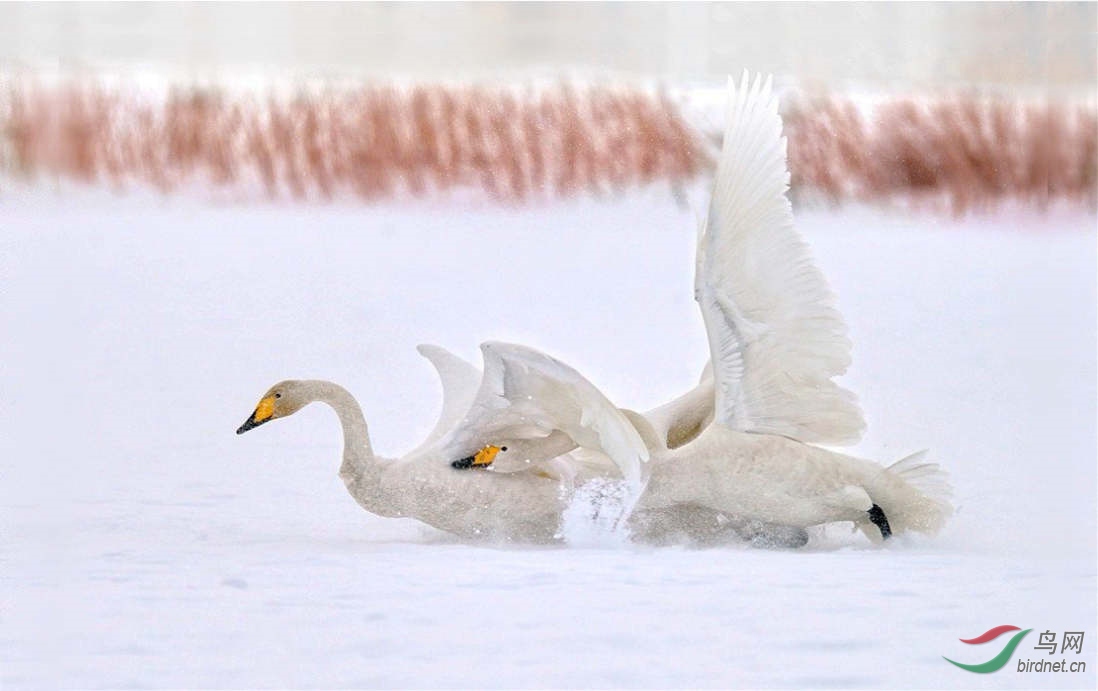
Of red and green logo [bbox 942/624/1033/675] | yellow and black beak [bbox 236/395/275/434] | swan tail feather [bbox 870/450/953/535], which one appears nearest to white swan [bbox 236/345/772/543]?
yellow and black beak [bbox 236/395/275/434]

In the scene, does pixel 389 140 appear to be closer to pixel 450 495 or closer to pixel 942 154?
pixel 942 154

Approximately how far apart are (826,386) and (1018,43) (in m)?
4.07

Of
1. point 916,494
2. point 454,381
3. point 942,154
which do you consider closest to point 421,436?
point 454,381

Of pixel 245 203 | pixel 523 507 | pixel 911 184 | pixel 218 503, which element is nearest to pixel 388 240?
pixel 245 203

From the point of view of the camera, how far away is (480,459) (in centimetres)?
273

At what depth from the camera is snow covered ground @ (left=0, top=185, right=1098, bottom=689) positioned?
2.31 m

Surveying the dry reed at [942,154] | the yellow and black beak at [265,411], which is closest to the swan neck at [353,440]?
the yellow and black beak at [265,411]

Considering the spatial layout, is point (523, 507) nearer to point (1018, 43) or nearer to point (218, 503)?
point (218, 503)

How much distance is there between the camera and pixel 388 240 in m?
6.04

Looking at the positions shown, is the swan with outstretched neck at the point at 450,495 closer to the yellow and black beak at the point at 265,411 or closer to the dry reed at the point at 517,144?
the yellow and black beak at the point at 265,411

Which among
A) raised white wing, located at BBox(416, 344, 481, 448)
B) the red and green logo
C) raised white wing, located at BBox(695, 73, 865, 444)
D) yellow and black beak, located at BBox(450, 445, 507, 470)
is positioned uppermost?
raised white wing, located at BBox(695, 73, 865, 444)

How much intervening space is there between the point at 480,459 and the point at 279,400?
0.40 m

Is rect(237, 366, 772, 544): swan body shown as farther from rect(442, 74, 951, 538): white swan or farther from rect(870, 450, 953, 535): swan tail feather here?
rect(870, 450, 953, 535): swan tail feather

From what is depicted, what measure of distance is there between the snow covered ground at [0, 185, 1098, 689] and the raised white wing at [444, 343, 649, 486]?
18cm
